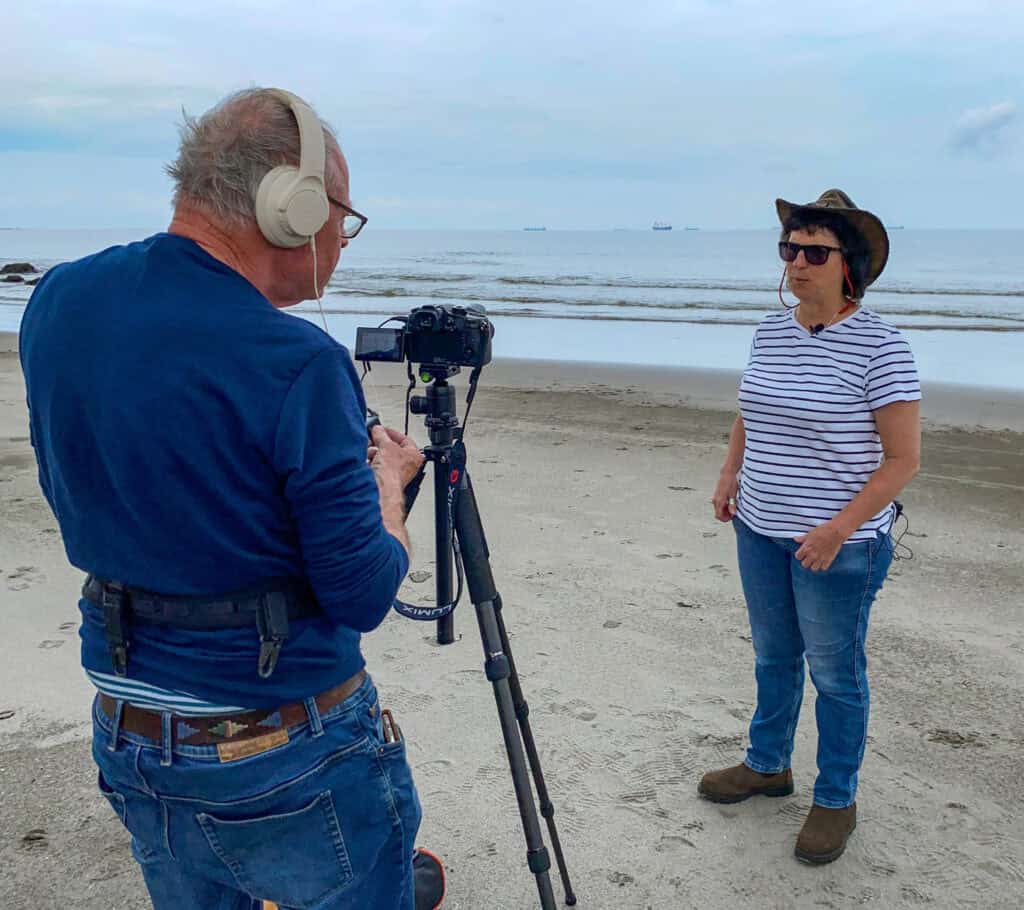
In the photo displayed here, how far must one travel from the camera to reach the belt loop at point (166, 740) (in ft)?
4.54

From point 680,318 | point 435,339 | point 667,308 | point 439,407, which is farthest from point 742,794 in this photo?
point 667,308

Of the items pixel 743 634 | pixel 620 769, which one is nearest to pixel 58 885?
pixel 620 769

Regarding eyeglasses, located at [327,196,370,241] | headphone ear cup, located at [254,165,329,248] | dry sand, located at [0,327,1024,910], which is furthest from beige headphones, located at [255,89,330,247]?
dry sand, located at [0,327,1024,910]

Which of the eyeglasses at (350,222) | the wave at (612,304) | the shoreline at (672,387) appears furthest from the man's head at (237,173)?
the wave at (612,304)

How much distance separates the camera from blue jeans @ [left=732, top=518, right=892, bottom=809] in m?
2.59

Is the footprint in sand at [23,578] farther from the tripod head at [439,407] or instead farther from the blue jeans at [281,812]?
the blue jeans at [281,812]

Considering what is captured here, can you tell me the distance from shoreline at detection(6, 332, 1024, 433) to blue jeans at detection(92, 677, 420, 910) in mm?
7627

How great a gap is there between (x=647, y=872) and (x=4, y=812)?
6.35ft

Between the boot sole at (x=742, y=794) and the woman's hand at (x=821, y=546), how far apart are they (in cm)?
85

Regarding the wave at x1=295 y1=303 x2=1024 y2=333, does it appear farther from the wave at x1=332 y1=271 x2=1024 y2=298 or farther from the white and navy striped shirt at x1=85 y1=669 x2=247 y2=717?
the white and navy striped shirt at x1=85 y1=669 x2=247 y2=717

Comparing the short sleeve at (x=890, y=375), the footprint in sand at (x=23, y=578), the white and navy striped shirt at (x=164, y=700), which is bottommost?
the footprint in sand at (x=23, y=578)

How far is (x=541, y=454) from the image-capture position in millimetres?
7418

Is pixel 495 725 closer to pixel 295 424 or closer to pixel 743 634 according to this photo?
pixel 743 634

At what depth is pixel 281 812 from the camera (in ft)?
4.66
